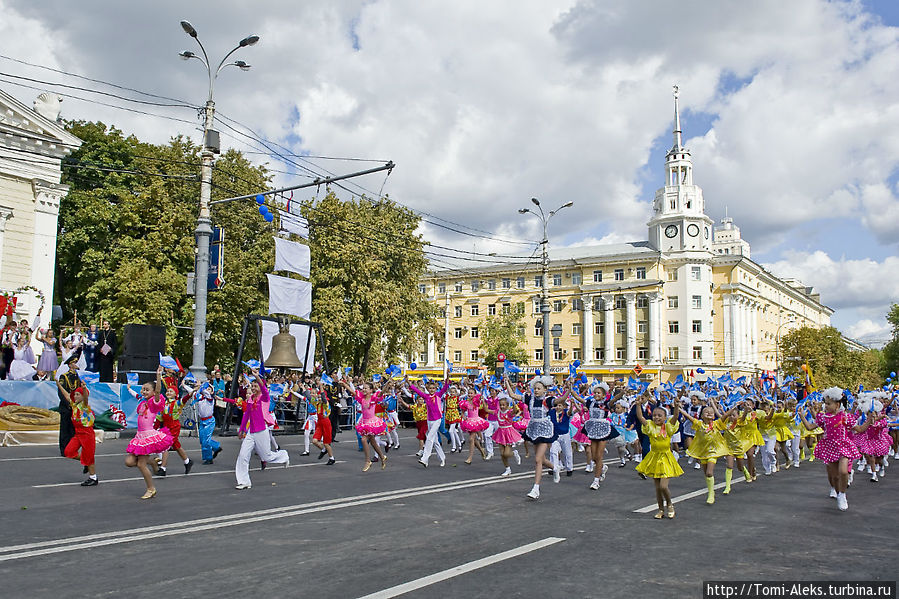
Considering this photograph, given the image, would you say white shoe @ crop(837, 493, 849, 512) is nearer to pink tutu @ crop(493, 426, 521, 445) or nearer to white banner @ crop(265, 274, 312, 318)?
pink tutu @ crop(493, 426, 521, 445)

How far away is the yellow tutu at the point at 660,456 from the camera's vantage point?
32.1 ft

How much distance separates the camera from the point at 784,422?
56.0 feet

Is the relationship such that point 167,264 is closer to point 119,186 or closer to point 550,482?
point 119,186

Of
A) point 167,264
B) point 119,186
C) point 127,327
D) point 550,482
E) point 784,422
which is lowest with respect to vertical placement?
point 550,482

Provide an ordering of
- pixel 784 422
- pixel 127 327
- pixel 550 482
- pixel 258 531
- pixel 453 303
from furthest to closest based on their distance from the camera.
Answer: pixel 453 303, pixel 127 327, pixel 784 422, pixel 550 482, pixel 258 531

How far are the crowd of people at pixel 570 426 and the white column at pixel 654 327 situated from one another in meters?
61.4

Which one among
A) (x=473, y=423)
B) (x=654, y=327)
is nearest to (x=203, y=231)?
(x=473, y=423)

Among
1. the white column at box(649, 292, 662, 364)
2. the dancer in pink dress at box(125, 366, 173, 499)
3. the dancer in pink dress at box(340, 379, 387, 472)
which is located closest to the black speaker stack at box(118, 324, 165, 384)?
the dancer in pink dress at box(340, 379, 387, 472)

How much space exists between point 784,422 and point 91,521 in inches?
578

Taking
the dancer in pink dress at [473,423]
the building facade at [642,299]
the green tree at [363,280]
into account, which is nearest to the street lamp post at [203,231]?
the dancer in pink dress at [473,423]

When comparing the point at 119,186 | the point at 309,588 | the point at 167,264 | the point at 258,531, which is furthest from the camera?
the point at 119,186

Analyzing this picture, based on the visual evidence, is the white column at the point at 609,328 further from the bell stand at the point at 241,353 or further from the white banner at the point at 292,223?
the white banner at the point at 292,223

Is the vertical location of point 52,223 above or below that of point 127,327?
above

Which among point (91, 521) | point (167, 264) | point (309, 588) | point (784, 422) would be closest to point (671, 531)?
point (309, 588)
